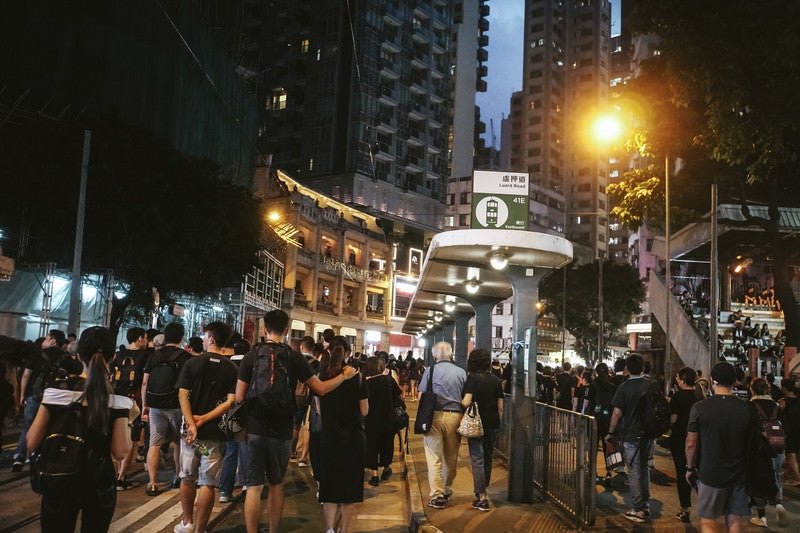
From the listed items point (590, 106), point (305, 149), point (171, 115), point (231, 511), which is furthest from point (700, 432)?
point (590, 106)

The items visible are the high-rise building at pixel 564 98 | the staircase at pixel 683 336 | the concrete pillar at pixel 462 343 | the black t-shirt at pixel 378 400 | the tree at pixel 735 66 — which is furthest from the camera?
the high-rise building at pixel 564 98

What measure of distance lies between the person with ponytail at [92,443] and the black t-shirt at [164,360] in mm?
4321

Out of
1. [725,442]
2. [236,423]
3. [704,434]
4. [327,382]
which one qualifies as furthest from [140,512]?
[725,442]

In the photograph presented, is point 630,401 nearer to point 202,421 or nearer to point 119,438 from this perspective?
point 202,421

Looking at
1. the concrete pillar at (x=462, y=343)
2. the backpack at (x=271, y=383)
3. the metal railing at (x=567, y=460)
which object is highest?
the concrete pillar at (x=462, y=343)

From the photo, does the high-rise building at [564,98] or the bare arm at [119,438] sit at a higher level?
the high-rise building at [564,98]

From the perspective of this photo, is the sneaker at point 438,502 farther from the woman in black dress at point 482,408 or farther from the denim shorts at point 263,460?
the denim shorts at point 263,460

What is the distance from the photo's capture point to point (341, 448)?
607cm

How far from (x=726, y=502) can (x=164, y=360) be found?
20.5 ft

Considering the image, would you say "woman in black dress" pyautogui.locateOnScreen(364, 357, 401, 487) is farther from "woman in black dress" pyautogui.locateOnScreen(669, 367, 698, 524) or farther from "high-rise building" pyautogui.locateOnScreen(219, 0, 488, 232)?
"high-rise building" pyautogui.locateOnScreen(219, 0, 488, 232)

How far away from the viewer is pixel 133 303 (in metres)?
23.8

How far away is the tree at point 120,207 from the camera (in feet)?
70.5

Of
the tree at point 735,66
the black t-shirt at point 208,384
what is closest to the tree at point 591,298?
the tree at point 735,66

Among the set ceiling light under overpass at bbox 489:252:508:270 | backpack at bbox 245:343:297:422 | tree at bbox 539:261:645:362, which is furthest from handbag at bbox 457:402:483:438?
tree at bbox 539:261:645:362
